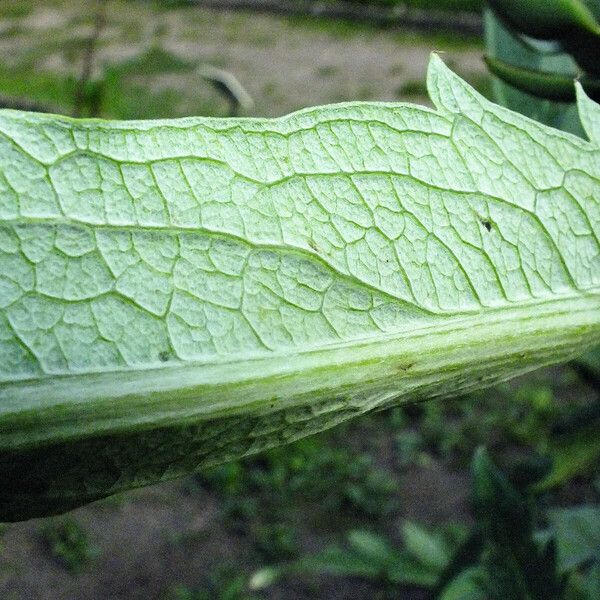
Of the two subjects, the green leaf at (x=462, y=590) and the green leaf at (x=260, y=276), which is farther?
the green leaf at (x=462, y=590)

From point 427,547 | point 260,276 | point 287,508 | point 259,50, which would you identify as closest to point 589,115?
point 260,276

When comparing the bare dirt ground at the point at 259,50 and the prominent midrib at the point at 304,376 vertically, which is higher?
the bare dirt ground at the point at 259,50

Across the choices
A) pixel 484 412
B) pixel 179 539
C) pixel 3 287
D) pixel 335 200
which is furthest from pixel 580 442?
pixel 484 412

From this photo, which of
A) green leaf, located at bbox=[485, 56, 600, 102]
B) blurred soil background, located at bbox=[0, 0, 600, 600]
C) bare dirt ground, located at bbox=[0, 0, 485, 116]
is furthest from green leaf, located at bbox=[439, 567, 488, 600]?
bare dirt ground, located at bbox=[0, 0, 485, 116]

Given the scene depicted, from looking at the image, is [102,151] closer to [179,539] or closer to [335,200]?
[335,200]

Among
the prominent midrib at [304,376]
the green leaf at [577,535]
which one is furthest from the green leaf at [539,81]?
the green leaf at [577,535]

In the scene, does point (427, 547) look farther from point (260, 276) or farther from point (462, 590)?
point (260, 276)

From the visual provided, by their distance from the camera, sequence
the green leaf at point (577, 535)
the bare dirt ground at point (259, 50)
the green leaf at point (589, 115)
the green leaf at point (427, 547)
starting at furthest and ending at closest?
the bare dirt ground at point (259, 50), the green leaf at point (427, 547), the green leaf at point (577, 535), the green leaf at point (589, 115)

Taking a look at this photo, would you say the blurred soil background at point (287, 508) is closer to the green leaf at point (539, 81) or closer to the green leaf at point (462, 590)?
the green leaf at point (462, 590)

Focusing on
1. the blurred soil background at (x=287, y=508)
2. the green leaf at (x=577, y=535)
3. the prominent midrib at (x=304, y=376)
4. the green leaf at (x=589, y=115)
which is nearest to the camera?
the prominent midrib at (x=304, y=376)
